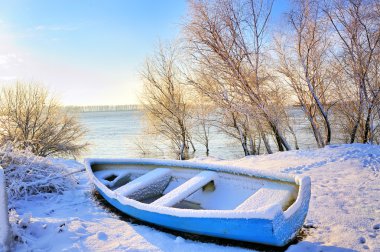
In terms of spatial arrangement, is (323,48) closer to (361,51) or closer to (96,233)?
(361,51)

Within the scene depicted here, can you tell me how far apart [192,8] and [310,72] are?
531 cm

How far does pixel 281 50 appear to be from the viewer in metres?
11.1

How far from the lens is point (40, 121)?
19219 millimetres

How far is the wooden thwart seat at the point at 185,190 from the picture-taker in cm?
368

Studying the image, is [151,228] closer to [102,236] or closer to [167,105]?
[102,236]

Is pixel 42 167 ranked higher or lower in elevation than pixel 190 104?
lower

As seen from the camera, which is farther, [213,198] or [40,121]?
[40,121]

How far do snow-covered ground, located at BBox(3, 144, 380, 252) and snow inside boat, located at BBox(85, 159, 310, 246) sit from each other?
22 centimetres

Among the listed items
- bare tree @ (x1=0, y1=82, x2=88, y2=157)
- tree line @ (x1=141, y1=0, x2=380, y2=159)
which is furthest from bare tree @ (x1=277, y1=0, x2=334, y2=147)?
bare tree @ (x1=0, y1=82, x2=88, y2=157)

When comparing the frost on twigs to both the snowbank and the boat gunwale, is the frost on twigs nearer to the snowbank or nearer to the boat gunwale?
the boat gunwale

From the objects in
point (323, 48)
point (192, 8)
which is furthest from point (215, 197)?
point (323, 48)

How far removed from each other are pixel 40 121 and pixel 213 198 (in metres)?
18.4

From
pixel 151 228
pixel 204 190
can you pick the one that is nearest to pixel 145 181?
pixel 204 190

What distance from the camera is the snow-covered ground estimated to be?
3.14 meters
